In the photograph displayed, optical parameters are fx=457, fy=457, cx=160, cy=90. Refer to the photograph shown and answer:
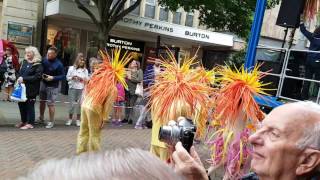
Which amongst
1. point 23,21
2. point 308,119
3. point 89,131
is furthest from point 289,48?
point 23,21

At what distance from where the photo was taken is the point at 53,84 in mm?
9758

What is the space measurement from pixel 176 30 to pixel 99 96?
50.4 ft

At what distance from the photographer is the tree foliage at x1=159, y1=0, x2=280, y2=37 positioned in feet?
49.2

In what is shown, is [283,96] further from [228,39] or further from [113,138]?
[228,39]

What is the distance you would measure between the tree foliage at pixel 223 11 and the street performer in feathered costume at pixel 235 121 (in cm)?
1145

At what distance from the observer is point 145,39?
68.1ft

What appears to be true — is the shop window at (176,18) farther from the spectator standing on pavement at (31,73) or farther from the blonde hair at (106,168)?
the blonde hair at (106,168)

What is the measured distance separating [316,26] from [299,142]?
4074 millimetres

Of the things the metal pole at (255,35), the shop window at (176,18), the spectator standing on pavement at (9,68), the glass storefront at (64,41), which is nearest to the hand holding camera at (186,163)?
the metal pole at (255,35)

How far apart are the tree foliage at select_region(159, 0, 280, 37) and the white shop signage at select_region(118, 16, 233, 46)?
3.38m

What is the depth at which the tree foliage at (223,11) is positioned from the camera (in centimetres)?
1498

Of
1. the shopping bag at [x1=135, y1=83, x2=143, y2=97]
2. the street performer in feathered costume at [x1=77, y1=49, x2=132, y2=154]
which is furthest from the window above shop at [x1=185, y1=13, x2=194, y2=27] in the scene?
the street performer in feathered costume at [x1=77, y1=49, x2=132, y2=154]

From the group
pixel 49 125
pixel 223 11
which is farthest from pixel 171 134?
pixel 223 11

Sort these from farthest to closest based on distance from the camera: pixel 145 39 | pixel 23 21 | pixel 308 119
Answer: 1. pixel 145 39
2. pixel 23 21
3. pixel 308 119
